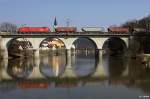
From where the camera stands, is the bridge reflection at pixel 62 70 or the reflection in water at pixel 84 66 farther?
the reflection in water at pixel 84 66

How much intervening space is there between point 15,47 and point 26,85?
7626 cm

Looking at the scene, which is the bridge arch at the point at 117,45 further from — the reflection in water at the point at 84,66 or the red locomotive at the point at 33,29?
the red locomotive at the point at 33,29

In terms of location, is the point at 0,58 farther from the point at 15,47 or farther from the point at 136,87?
the point at 136,87

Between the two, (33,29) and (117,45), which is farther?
(117,45)

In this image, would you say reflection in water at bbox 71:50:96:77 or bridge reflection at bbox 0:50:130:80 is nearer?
bridge reflection at bbox 0:50:130:80

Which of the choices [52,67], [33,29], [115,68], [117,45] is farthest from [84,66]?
[117,45]

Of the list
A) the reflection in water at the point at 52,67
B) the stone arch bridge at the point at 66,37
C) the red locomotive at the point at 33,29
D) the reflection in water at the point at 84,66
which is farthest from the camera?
the red locomotive at the point at 33,29

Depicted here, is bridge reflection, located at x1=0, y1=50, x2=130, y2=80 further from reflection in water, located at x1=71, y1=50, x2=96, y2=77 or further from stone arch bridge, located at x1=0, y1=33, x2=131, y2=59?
stone arch bridge, located at x1=0, y1=33, x2=131, y2=59

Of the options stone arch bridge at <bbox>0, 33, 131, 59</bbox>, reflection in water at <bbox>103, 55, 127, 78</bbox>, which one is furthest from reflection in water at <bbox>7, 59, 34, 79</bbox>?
stone arch bridge at <bbox>0, 33, 131, 59</bbox>

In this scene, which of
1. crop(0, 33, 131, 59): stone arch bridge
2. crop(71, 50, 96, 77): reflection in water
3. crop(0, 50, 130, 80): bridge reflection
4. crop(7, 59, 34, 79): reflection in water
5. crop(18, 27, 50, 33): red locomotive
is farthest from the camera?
crop(18, 27, 50, 33): red locomotive

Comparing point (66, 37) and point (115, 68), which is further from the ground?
point (66, 37)

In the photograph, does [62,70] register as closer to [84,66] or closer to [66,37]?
[84,66]

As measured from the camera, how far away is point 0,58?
3981 inches

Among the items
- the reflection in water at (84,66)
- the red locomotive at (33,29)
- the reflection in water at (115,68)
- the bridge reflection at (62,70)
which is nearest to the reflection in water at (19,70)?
the bridge reflection at (62,70)
